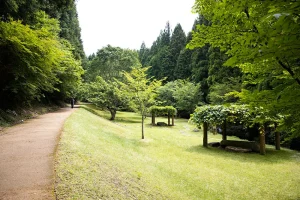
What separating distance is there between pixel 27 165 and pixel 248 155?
28.6 feet

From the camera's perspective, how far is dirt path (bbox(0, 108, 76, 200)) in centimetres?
329

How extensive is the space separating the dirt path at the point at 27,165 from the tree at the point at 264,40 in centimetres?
349

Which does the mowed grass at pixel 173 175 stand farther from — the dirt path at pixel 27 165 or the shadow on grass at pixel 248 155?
the dirt path at pixel 27 165

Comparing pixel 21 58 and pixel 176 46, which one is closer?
pixel 21 58

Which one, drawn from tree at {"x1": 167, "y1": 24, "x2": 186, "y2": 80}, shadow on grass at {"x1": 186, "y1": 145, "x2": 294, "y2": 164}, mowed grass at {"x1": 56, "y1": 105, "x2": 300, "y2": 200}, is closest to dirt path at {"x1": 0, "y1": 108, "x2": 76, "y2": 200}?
mowed grass at {"x1": 56, "y1": 105, "x2": 300, "y2": 200}

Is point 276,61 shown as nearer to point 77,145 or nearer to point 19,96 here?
point 77,145

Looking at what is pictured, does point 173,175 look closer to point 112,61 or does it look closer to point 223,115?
point 223,115

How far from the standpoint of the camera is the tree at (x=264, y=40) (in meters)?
1.54

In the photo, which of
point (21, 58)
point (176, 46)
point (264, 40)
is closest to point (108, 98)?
point (21, 58)

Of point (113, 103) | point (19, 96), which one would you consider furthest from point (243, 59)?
point (113, 103)

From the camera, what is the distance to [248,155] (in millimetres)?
8992

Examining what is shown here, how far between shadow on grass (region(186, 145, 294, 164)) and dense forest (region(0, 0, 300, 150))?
960 millimetres

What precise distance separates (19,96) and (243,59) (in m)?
11.8

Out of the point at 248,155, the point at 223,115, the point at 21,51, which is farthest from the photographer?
the point at 223,115
